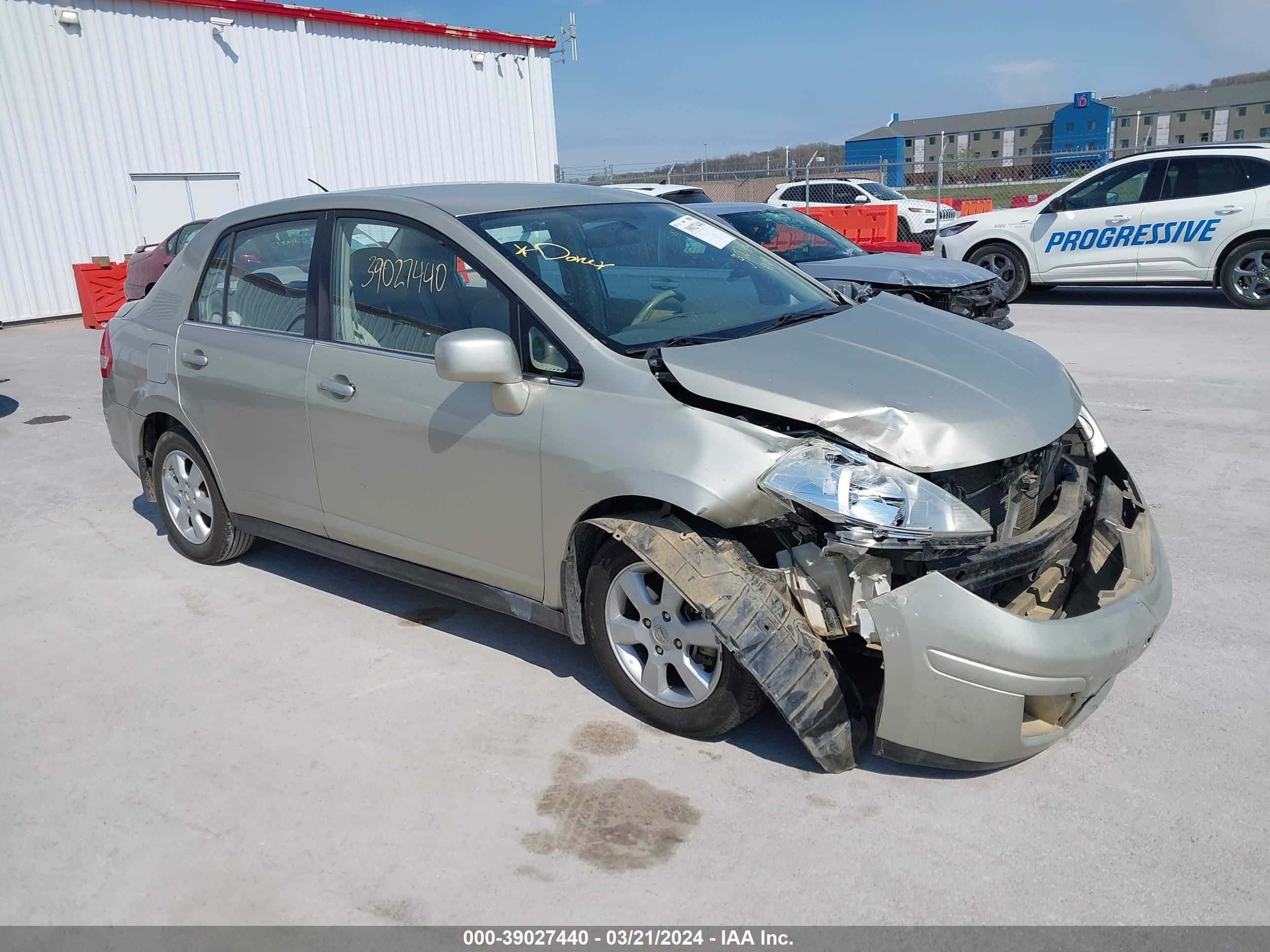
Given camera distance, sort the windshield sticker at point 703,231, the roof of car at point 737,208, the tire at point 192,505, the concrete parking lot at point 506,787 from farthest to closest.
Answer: the roof of car at point 737,208 → the tire at point 192,505 → the windshield sticker at point 703,231 → the concrete parking lot at point 506,787

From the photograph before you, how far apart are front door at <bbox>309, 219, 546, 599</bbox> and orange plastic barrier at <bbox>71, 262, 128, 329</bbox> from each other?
1326 cm

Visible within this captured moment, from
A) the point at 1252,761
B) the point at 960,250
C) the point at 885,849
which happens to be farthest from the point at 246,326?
the point at 960,250

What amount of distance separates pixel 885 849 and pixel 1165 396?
6.30 metres

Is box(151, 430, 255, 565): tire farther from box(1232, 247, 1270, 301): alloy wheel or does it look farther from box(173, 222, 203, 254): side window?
box(1232, 247, 1270, 301): alloy wheel

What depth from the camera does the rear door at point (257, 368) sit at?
14.4ft

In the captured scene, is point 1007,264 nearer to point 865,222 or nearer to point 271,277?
point 865,222

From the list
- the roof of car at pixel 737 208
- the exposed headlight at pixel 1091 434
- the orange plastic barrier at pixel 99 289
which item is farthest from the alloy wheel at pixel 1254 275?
the orange plastic barrier at pixel 99 289

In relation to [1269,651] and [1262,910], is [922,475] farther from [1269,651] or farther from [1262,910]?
[1269,651]

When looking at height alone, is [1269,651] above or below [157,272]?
below

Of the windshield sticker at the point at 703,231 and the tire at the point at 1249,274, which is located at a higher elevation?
the windshield sticker at the point at 703,231

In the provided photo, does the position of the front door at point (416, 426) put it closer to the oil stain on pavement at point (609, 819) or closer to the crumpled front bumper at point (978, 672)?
the oil stain on pavement at point (609, 819)

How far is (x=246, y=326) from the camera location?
4.67 m

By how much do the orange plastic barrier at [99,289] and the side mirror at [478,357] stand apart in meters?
14.3

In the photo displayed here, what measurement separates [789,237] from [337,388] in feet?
22.4
